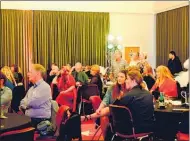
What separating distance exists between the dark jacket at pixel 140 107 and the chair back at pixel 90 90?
3081mm

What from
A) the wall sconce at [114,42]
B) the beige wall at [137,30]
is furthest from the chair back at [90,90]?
the beige wall at [137,30]

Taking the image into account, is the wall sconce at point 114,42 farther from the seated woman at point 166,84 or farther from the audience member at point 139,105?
the audience member at point 139,105

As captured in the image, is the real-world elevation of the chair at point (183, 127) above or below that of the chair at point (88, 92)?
below

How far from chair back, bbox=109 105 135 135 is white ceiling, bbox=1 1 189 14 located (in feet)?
27.1

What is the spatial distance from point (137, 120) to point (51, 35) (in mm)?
8288

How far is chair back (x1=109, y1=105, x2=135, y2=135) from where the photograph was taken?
411cm

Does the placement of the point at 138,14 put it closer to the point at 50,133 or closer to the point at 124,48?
the point at 124,48

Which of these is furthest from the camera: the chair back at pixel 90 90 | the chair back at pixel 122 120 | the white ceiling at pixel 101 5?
the white ceiling at pixel 101 5

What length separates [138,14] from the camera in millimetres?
13070

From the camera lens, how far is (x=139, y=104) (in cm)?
418

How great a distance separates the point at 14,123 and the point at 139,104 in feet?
4.70

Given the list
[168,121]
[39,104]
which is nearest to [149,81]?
[168,121]

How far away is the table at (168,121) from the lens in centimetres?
448

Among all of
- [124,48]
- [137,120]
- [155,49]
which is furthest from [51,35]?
[137,120]
